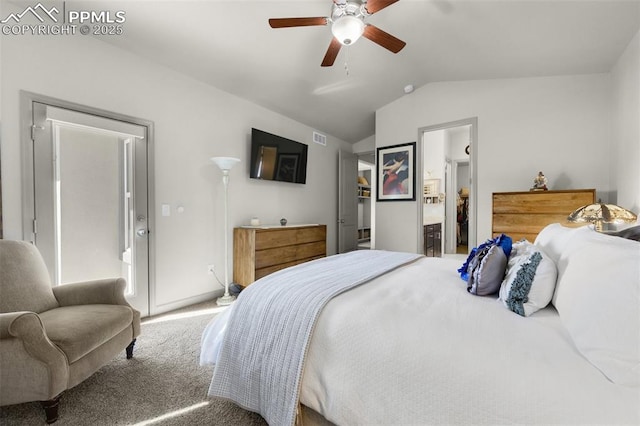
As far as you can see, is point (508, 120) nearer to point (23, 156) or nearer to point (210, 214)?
point (210, 214)

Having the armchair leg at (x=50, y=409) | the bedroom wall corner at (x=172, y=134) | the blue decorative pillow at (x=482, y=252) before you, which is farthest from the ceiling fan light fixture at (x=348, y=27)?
the armchair leg at (x=50, y=409)

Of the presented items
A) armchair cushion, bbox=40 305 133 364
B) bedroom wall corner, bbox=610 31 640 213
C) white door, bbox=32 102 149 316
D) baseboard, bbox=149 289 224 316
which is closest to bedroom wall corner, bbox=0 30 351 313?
baseboard, bbox=149 289 224 316

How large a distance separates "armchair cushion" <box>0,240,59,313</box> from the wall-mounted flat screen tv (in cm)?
235

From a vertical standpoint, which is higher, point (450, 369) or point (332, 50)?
point (332, 50)

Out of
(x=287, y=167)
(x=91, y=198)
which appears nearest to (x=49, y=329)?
(x=91, y=198)

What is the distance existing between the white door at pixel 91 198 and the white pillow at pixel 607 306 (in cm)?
320

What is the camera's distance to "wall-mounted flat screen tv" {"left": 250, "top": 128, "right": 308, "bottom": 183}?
379cm

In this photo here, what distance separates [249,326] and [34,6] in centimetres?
287

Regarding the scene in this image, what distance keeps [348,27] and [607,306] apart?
6.81ft

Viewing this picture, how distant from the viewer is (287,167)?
4293 millimetres

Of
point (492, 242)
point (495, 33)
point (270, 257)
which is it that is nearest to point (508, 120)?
point (495, 33)

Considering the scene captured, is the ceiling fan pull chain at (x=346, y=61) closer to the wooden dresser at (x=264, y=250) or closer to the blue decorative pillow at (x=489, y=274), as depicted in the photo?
the wooden dresser at (x=264, y=250)

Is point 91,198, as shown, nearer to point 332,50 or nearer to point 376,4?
point 332,50

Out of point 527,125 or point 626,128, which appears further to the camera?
point 527,125
